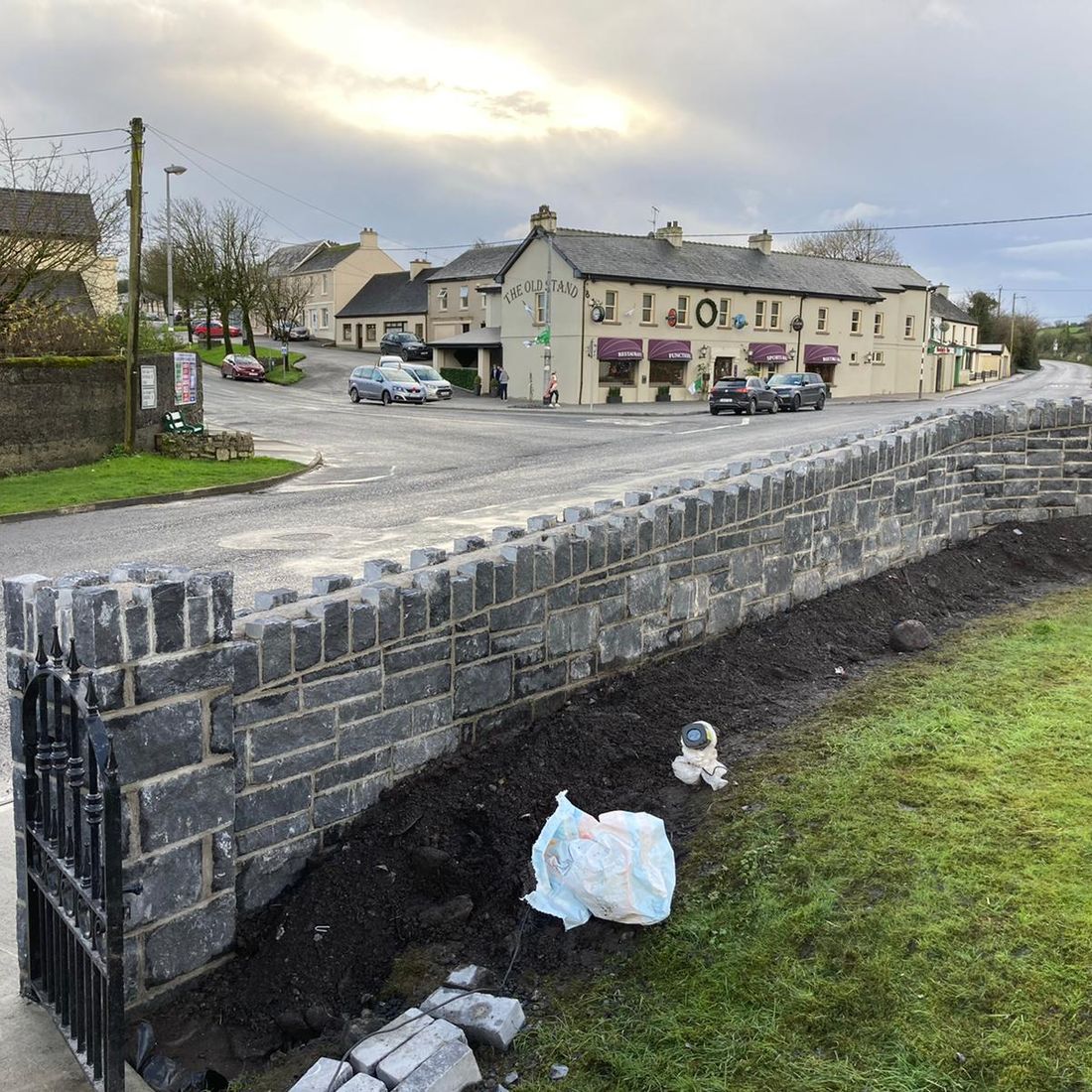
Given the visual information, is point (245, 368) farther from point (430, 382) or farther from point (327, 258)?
point (327, 258)

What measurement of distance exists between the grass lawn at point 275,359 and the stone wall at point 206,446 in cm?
3130

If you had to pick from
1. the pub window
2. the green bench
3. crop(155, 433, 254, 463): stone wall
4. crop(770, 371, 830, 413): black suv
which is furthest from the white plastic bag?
the pub window

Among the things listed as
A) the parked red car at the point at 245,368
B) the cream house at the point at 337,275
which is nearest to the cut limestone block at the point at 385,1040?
the parked red car at the point at 245,368

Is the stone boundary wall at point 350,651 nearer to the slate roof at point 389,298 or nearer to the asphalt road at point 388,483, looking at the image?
the asphalt road at point 388,483

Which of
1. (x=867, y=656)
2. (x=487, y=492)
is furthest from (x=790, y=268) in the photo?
(x=867, y=656)

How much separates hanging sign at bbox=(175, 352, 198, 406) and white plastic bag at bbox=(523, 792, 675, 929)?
78.0 ft

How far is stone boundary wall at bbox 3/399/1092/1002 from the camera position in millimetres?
4176

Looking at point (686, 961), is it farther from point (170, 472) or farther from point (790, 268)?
point (790, 268)

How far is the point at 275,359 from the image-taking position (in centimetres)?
6706

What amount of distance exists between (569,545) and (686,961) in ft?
8.94

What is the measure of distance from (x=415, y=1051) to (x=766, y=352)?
192ft

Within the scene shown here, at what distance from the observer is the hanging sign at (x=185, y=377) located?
26156 millimetres

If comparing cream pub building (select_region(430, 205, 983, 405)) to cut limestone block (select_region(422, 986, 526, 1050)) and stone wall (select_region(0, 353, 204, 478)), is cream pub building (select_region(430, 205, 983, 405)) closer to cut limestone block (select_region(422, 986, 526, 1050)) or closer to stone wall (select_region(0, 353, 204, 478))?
stone wall (select_region(0, 353, 204, 478))

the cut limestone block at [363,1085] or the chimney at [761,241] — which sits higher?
the chimney at [761,241]
